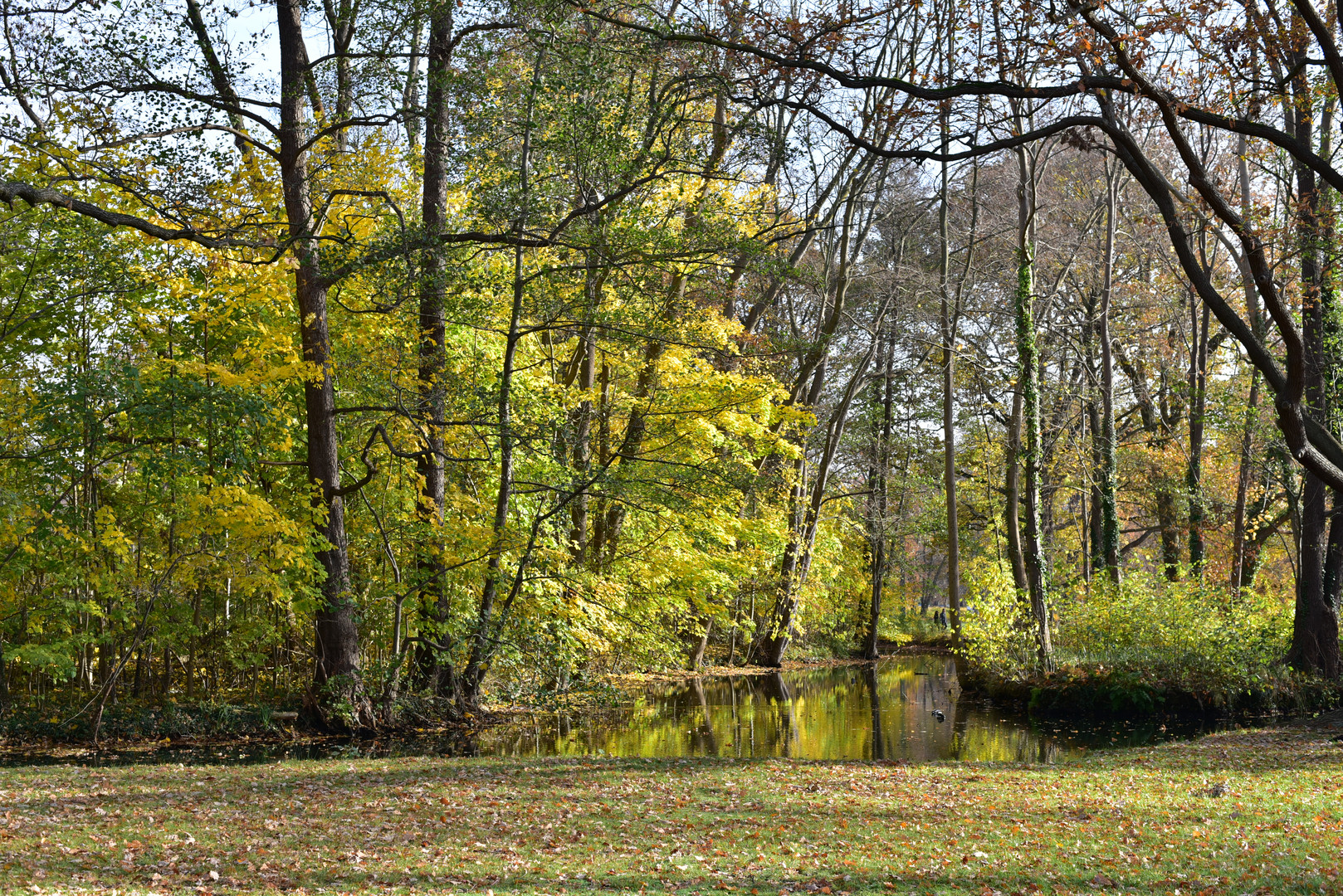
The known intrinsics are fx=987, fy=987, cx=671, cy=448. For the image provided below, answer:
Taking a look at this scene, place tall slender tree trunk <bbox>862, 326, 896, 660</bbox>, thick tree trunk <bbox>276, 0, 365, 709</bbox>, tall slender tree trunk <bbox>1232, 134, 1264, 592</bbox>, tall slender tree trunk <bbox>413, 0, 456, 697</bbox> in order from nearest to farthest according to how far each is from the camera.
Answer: thick tree trunk <bbox>276, 0, 365, 709</bbox> → tall slender tree trunk <bbox>413, 0, 456, 697</bbox> → tall slender tree trunk <bbox>1232, 134, 1264, 592</bbox> → tall slender tree trunk <bbox>862, 326, 896, 660</bbox>

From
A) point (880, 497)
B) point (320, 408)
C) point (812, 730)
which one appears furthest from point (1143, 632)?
point (320, 408)

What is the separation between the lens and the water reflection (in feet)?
40.9

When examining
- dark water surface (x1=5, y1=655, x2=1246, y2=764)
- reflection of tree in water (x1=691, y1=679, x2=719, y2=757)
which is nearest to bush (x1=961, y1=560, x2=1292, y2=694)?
dark water surface (x1=5, y1=655, x2=1246, y2=764)

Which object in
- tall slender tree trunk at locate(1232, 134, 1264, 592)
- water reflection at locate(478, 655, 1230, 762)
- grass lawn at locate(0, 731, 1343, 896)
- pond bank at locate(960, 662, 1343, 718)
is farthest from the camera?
tall slender tree trunk at locate(1232, 134, 1264, 592)

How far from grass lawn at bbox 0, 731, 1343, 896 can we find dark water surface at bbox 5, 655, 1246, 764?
6.58 ft

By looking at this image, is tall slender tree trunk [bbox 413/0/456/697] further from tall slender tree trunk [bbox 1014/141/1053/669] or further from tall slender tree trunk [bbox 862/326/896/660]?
tall slender tree trunk [bbox 862/326/896/660]

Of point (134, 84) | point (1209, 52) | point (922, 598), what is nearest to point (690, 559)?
point (134, 84)

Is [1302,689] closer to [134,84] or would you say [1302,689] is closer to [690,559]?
[690,559]

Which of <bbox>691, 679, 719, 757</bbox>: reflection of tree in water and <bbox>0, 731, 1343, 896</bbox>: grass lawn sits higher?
<bbox>0, 731, 1343, 896</bbox>: grass lawn

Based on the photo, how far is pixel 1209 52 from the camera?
6777 millimetres

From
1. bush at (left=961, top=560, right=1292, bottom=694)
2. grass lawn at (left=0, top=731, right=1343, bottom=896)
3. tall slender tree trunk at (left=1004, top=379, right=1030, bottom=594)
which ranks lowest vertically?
grass lawn at (left=0, top=731, right=1343, bottom=896)

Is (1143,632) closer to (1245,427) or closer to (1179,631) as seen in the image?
(1179,631)

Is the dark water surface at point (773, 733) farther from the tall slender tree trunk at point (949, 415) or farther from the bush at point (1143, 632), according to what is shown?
the tall slender tree trunk at point (949, 415)

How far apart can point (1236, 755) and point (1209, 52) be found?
23.9 ft
